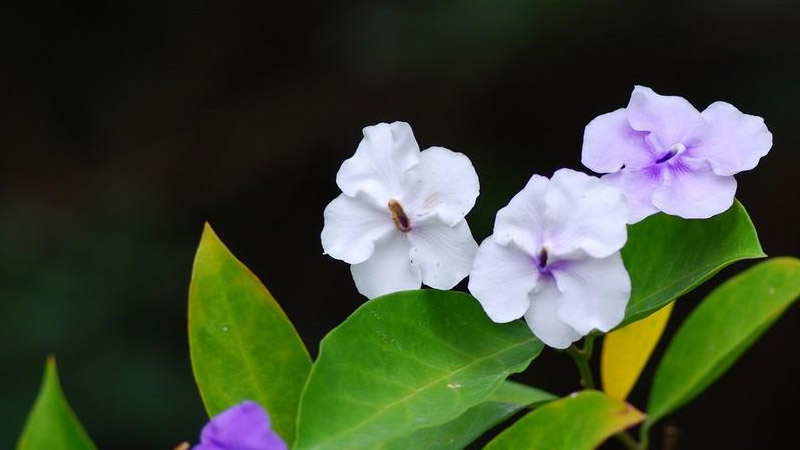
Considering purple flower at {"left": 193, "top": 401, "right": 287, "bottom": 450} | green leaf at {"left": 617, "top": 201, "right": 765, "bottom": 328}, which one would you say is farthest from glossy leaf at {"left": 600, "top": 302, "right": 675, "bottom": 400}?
purple flower at {"left": 193, "top": 401, "right": 287, "bottom": 450}

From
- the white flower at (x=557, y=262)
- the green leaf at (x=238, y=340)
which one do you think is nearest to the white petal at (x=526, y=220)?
the white flower at (x=557, y=262)

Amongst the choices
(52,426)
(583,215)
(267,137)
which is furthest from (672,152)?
(267,137)

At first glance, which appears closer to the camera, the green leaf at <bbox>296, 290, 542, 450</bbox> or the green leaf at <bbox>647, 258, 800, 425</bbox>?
the green leaf at <bbox>296, 290, 542, 450</bbox>

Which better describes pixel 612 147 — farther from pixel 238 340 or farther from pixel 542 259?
pixel 238 340

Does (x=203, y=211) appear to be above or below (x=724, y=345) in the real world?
above

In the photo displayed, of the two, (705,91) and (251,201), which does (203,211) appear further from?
(705,91)

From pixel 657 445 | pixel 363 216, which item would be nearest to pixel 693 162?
pixel 363 216

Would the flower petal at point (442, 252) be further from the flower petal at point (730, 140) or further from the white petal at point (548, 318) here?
the flower petal at point (730, 140)

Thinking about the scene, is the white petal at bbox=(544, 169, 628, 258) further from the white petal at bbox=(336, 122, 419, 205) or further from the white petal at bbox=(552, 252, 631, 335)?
the white petal at bbox=(336, 122, 419, 205)
